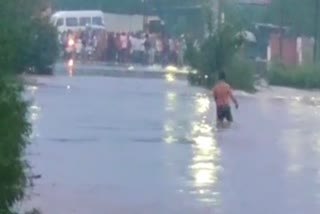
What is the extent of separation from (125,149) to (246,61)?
24.2 m

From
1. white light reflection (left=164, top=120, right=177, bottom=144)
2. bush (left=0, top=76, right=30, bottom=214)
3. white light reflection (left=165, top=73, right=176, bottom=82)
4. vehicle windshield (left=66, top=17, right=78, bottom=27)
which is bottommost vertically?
white light reflection (left=165, top=73, right=176, bottom=82)

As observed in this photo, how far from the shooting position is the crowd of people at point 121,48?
66750 mm

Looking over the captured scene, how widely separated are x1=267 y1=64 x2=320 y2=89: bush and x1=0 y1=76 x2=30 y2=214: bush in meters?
40.3

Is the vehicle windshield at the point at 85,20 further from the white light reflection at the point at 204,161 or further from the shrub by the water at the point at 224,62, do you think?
the white light reflection at the point at 204,161

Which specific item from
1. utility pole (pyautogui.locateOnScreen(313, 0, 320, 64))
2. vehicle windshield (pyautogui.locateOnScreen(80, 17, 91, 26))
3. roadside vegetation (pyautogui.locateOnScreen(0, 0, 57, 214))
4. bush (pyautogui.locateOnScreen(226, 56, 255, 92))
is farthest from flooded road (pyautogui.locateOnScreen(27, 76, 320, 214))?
vehicle windshield (pyautogui.locateOnScreen(80, 17, 91, 26))

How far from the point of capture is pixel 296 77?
5166 cm

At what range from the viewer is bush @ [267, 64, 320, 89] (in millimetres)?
51594

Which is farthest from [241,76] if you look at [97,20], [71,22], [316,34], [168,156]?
[71,22]

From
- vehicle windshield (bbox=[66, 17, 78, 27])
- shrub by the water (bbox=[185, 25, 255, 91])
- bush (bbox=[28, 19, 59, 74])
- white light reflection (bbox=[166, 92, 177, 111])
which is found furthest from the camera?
vehicle windshield (bbox=[66, 17, 78, 27])

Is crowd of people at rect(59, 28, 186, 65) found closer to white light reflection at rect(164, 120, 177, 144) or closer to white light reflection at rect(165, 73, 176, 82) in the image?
white light reflection at rect(165, 73, 176, 82)

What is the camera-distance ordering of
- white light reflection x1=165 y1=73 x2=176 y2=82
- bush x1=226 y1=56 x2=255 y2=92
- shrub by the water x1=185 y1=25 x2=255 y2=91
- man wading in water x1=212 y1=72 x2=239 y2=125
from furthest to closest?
white light reflection x1=165 y1=73 x2=176 y2=82 < shrub by the water x1=185 y1=25 x2=255 y2=91 < bush x1=226 y1=56 x2=255 y2=92 < man wading in water x1=212 y1=72 x2=239 y2=125

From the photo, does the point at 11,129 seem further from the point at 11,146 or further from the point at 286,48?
the point at 286,48

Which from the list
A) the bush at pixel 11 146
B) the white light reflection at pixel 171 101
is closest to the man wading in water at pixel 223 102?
the white light reflection at pixel 171 101

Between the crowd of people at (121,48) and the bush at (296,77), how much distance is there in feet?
43.9
